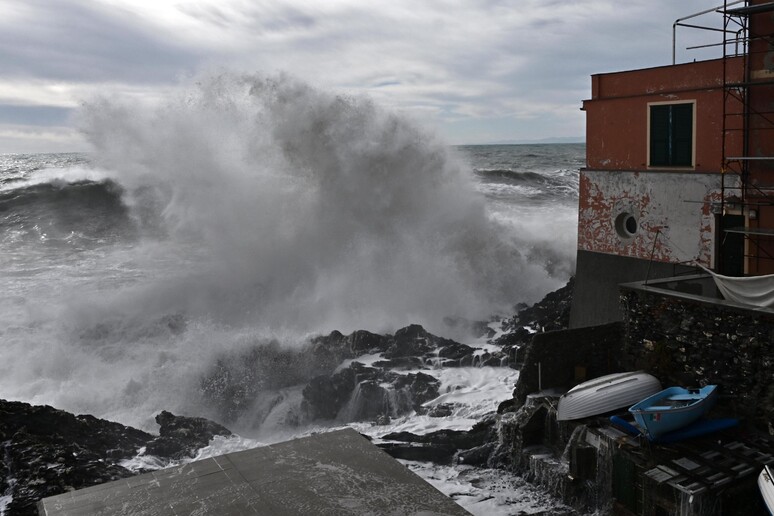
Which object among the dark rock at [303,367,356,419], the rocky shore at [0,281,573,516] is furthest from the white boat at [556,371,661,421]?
the dark rock at [303,367,356,419]

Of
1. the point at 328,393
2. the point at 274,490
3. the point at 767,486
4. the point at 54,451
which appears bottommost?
the point at 328,393

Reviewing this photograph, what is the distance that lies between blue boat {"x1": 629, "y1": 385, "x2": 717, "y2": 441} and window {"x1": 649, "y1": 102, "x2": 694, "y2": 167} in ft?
15.2

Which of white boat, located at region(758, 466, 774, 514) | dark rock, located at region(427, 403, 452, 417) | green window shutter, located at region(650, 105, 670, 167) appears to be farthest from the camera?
dark rock, located at region(427, 403, 452, 417)

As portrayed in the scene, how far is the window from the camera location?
1212 centimetres

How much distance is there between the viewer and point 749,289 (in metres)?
9.27

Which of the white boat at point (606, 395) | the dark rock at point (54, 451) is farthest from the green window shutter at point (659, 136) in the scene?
the dark rock at point (54, 451)

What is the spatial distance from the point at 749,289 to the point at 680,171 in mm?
3614

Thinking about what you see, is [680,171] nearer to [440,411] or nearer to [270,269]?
[440,411]

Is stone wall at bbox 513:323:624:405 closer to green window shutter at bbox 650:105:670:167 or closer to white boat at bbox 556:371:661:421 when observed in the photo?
white boat at bbox 556:371:661:421

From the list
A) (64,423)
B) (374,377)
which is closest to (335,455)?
(64,423)

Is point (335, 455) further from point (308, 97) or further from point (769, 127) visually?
point (308, 97)

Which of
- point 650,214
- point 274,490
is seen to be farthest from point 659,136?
point 274,490

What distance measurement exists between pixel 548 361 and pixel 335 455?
623 centimetres

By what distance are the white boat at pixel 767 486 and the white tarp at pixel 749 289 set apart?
2.32 metres
